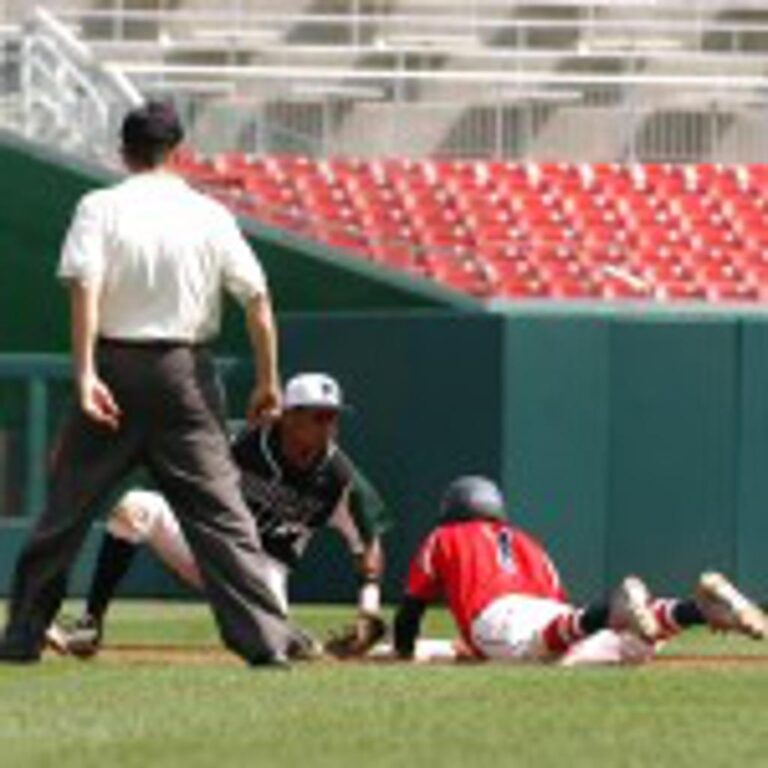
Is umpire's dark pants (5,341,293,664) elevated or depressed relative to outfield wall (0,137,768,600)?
elevated

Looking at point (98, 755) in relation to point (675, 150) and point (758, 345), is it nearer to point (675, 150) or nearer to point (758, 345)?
point (758, 345)

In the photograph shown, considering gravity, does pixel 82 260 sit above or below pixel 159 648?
above

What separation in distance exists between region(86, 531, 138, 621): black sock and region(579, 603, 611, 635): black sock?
1.81 meters

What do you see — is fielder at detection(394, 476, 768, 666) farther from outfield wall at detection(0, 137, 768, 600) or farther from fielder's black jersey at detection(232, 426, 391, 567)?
outfield wall at detection(0, 137, 768, 600)

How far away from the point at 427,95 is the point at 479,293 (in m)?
9.16

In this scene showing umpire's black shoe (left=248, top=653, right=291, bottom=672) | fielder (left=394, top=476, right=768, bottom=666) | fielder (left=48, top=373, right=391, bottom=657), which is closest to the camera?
umpire's black shoe (left=248, top=653, right=291, bottom=672)

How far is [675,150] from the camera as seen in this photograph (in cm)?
2930

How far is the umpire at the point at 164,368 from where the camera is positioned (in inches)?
410

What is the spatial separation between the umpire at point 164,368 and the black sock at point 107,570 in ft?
6.61

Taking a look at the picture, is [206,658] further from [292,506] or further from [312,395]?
[312,395]

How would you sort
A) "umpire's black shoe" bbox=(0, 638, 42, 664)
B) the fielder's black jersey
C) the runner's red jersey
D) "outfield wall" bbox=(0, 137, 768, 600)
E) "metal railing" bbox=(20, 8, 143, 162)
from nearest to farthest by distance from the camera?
"umpire's black shoe" bbox=(0, 638, 42, 664) < the runner's red jersey < the fielder's black jersey < "outfield wall" bbox=(0, 137, 768, 600) < "metal railing" bbox=(20, 8, 143, 162)

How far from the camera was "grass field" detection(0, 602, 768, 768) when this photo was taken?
25.7 ft

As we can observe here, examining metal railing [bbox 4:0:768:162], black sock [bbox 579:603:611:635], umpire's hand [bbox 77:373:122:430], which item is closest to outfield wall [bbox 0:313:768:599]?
metal railing [bbox 4:0:768:162]

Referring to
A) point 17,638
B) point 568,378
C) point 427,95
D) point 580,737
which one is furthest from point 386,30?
point 580,737
